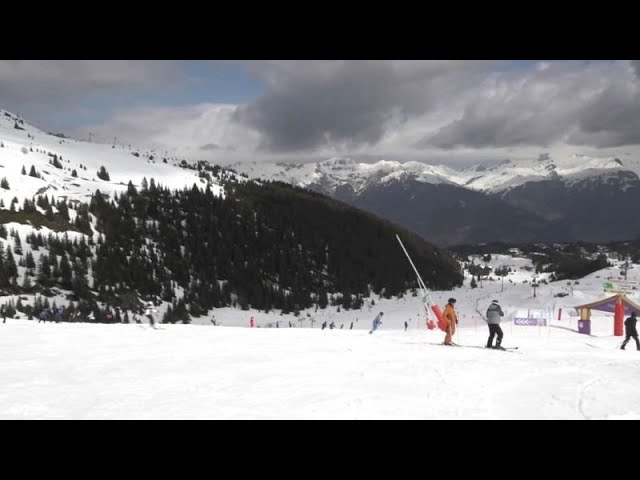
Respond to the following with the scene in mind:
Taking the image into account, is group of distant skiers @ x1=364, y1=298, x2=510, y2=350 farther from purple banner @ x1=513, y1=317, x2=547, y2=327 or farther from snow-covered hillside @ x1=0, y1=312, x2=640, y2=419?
purple banner @ x1=513, y1=317, x2=547, y2=327

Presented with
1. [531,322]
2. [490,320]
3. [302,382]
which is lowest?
[302,382]

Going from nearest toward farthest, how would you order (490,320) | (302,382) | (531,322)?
(302,382) → (490,320) → (531,322)

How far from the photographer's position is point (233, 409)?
1044 cm

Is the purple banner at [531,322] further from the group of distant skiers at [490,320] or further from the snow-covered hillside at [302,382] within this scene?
the group of distant skiers at [490,320]

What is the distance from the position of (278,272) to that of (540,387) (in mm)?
172910

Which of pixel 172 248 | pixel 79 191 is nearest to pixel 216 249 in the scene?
pixel 172 248

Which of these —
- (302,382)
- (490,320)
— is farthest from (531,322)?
(302,382)

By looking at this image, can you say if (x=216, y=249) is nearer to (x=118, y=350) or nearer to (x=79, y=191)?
(x=79, y=191)

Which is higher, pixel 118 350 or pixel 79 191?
pixel 79 191

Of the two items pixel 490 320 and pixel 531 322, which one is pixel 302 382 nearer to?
pixel 490 320

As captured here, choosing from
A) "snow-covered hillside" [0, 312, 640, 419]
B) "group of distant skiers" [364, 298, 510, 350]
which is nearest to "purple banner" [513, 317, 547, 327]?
"snow-covered hillside" [0, 312, 640, 419]

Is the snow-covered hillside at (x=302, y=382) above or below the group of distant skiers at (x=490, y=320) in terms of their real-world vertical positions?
below

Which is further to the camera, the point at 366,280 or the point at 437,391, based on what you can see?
the point at 366,280

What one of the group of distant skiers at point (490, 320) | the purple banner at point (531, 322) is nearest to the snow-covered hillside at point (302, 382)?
the group of distant skiers at point (490, 320)
